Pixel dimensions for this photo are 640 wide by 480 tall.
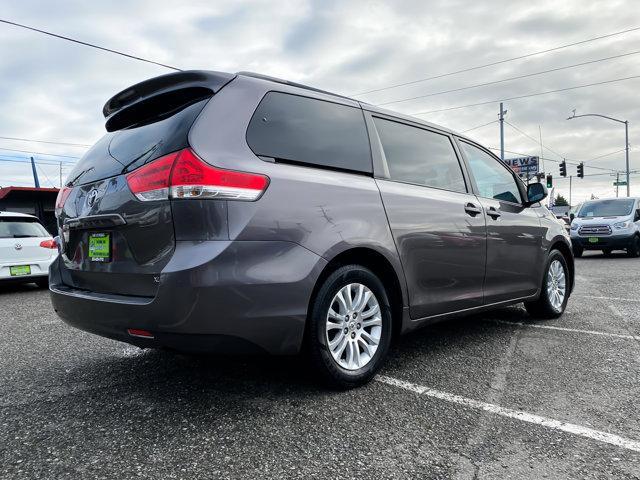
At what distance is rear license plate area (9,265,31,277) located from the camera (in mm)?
8031

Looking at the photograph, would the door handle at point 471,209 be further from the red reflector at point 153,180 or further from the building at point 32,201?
the building at point 32,201

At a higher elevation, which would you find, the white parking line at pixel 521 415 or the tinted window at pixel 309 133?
the tinted window at pixel 309 133

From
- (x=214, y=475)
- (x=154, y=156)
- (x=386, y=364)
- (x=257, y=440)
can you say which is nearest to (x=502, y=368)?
(x=386, y=364)

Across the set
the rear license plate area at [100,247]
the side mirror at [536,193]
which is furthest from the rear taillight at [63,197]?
the side mirror at [536,193]

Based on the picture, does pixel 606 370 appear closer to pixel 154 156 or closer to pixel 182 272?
pixel 182 272

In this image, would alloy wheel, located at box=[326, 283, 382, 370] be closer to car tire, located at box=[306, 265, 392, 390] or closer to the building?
car tire, located at box=[306, 265, 392, 390]

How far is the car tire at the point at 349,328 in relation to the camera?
2.68m

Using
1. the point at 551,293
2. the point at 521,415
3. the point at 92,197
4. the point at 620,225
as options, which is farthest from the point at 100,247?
the point at 620,225

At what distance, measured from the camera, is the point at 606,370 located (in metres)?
3.30

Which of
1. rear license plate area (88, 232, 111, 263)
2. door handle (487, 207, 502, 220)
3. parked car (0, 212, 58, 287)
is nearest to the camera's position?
rear license plate area (88, 232, 111, 263)

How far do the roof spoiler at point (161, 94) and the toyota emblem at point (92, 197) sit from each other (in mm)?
502

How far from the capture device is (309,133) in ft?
9.40

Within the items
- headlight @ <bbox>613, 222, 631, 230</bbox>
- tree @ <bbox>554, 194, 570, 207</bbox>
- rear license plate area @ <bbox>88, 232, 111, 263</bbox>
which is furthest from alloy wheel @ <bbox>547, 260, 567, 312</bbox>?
tree @ <bbox>554, 194, 570, 207</bbox>

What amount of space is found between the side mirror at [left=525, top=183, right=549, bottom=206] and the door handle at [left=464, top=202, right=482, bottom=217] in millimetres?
1082
